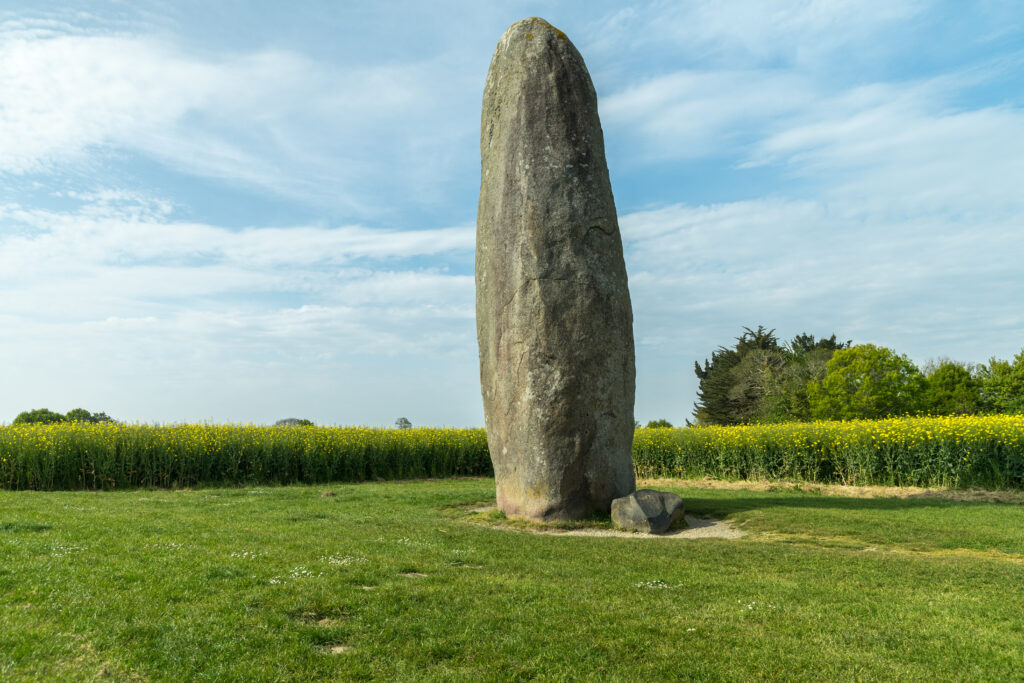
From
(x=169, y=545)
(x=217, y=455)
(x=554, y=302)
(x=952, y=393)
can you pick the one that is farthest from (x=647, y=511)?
(x=952, y=393)

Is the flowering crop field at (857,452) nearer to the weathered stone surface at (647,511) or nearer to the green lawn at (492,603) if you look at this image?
the green lawn at (492,603)

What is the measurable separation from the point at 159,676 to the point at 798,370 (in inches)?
1765

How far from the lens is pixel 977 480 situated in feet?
60.1

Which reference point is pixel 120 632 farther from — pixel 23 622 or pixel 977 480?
pixel 977 480

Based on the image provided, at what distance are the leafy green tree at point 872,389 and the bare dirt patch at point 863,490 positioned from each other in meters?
20.2

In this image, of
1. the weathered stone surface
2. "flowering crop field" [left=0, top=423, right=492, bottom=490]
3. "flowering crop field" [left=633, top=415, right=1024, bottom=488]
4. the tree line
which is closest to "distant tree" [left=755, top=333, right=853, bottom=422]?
the tree line

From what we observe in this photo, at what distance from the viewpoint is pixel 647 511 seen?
11.6 meters

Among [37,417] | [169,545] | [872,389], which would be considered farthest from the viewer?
[872,389]

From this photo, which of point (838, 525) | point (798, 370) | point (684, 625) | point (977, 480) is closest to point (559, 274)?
point (838, 525)

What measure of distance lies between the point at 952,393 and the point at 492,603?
42057 millimetres

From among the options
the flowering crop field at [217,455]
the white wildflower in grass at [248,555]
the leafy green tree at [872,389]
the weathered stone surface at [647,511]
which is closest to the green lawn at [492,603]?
the white wildflower in grass at [248,555]

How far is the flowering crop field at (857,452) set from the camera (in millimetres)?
18266

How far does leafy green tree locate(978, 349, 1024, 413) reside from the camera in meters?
37.2

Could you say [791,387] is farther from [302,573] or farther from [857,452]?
[302,573]
